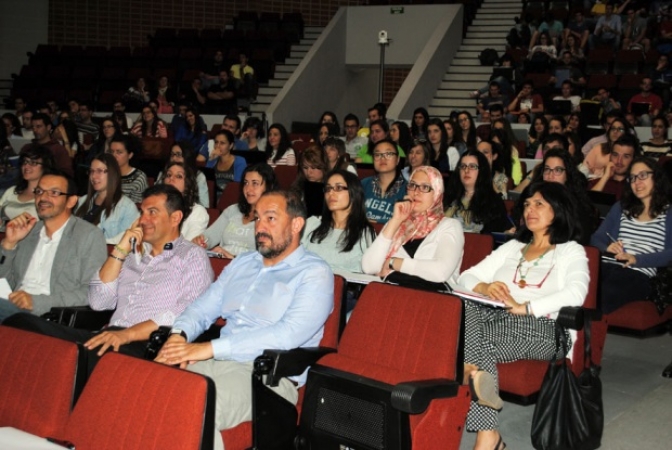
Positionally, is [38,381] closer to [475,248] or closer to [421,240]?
[421,240]

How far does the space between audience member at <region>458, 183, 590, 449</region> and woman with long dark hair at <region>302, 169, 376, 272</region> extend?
0.53m

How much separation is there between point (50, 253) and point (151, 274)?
69cm

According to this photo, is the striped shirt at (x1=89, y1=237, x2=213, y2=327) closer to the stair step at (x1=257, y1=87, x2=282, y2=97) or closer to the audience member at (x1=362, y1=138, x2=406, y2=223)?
the audience member at (x1=362, y1=138, x2=406, y2=223)

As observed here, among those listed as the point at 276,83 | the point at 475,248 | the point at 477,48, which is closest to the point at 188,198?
the point at 475,248

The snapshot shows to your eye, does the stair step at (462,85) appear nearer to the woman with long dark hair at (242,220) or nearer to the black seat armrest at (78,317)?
the woman with long dark hair at (242,220)

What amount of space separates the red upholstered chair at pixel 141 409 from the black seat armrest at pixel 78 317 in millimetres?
1144

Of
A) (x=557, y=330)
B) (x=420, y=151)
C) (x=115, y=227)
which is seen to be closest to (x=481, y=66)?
(x=420, y=151)

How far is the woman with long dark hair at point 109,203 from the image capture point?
14.2 ft

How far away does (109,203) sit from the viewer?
4.37m

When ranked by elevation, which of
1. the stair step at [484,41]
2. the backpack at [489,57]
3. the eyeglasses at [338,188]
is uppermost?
the stair step at [484,41]

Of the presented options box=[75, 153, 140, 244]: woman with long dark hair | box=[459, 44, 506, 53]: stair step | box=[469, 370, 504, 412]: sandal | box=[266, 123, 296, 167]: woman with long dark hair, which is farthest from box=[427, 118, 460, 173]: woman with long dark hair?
box=[459, 44, 506, 53]: stair step

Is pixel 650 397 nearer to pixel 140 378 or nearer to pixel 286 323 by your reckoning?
pixel 286 323

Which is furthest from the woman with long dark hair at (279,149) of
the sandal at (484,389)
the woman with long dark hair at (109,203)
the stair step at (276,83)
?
the stair step at (276,83)

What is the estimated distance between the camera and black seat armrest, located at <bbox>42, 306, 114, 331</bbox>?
3154mm
